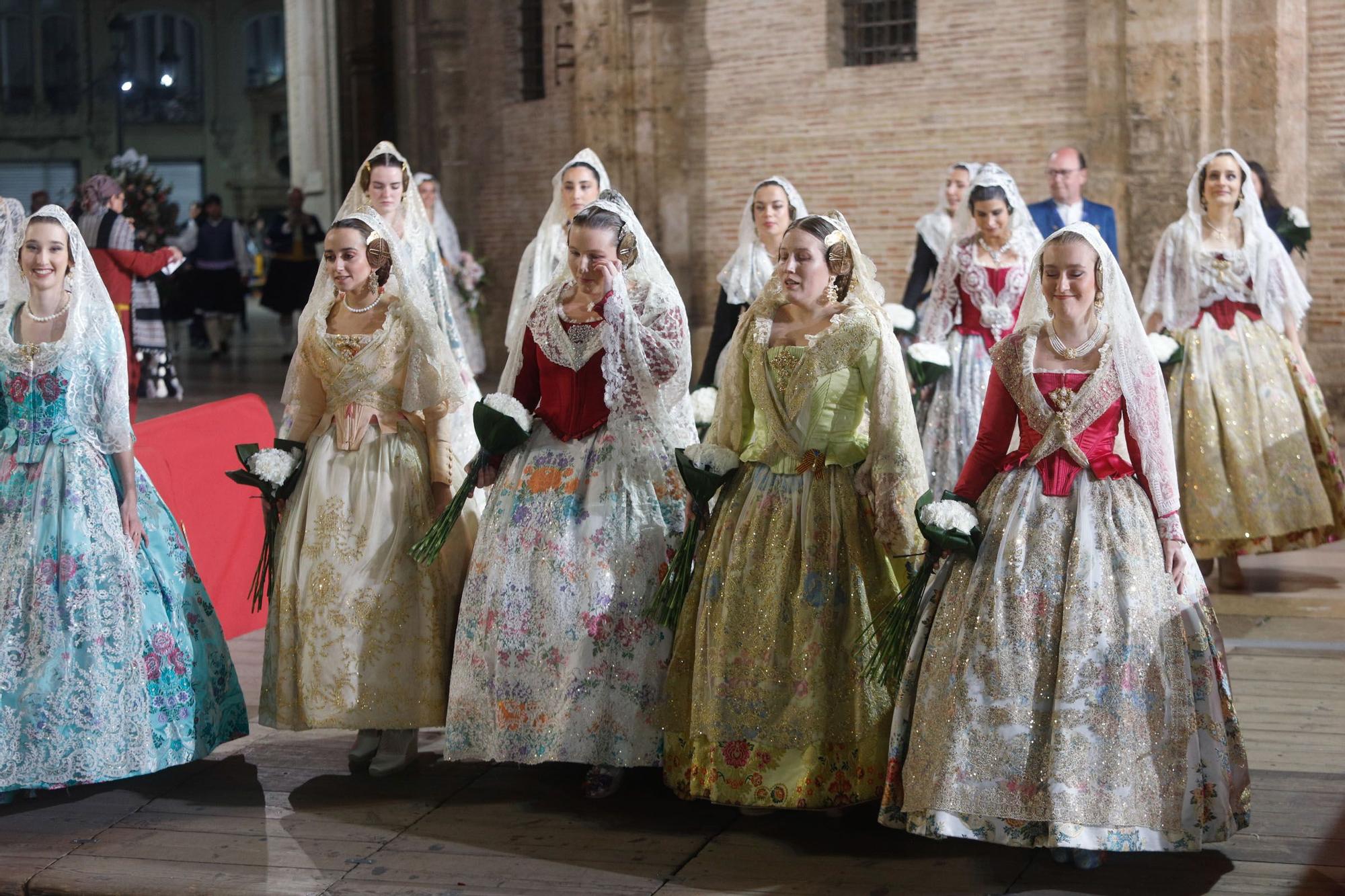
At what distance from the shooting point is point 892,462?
14.3 feet

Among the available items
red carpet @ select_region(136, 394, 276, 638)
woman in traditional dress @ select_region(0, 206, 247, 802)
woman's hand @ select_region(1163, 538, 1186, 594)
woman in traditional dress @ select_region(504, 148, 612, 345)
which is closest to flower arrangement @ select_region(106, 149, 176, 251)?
red carpet @ select_region(136, 394, 276, 638)

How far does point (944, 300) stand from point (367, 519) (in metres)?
3.10

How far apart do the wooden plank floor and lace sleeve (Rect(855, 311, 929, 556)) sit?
791 millimetres

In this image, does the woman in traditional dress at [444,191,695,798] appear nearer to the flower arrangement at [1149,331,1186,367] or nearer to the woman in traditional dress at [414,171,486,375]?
the flower arrangement at [1149,331,1186,367]

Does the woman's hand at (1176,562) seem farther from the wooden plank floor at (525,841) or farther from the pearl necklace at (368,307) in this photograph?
the pearl necklace at (368,307)

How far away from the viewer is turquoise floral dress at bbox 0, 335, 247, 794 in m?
4.75

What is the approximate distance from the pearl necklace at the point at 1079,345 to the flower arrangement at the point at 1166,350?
7.93ft

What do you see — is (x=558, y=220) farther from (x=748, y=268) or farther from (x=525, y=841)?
(x=525, y=841)

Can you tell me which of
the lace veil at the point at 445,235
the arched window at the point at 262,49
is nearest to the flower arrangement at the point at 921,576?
the lace veil at the point at 445,235

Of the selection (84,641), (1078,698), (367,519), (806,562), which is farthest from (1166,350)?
(84,641)

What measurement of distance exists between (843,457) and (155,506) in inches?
80.6

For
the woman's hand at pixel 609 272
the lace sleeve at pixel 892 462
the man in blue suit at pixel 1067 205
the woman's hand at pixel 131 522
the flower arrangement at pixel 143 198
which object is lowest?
the woman's hand at pixel 131 522

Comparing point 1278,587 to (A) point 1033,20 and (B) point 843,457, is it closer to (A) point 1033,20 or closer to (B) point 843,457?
(B) point 843,457

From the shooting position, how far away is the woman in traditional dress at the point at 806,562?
14.4 feet
